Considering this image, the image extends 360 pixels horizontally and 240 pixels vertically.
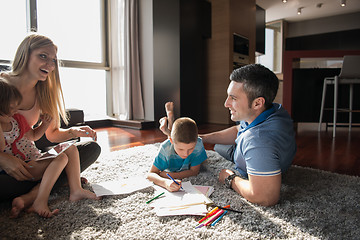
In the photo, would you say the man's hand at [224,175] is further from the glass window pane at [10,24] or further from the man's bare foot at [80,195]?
the glass window pane at [10,24]

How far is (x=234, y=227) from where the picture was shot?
936mm

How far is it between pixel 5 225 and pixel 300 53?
3.88m

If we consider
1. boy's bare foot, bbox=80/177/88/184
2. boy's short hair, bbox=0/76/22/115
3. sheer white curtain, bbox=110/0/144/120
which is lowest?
boy's bare foot, bbox=80/177/88/184

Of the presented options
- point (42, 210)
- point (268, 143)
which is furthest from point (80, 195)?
point (268, 143)

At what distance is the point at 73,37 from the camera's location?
12.8 feet

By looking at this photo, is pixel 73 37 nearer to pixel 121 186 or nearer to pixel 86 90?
pixel 86 90

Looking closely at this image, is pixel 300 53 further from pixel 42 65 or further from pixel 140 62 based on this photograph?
pixel 42 65

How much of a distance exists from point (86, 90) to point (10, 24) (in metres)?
1.31

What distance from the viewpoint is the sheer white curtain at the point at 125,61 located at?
3973mm

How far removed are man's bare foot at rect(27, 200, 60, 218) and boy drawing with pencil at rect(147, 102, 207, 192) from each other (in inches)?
19.1

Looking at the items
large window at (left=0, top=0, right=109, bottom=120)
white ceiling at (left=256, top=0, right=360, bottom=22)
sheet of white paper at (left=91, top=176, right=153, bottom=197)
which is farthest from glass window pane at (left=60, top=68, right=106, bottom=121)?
white ceiling at (left=256, top=0, right=360, bottom=22)

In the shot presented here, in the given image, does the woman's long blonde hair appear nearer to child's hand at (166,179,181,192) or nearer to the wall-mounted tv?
child's hand at (166,179,181,192)

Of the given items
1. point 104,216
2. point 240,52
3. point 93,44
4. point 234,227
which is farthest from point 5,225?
point 240,52

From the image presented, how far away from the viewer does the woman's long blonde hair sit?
117 cm
